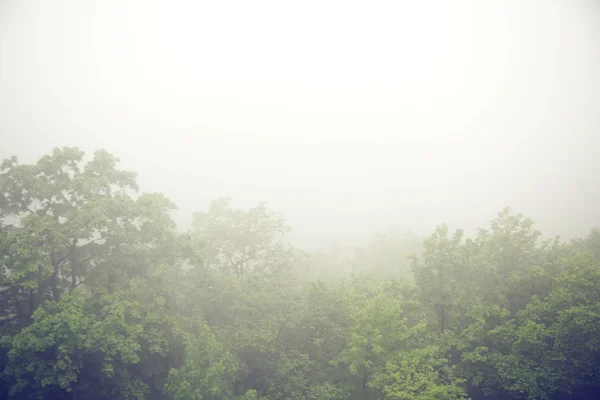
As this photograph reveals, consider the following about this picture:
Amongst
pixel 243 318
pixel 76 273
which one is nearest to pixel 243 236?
pixel 243 318

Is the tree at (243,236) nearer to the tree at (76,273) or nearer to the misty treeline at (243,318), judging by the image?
the misty treeline at (243,318)

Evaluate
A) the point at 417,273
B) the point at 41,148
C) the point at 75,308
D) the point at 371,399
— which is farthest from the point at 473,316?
the point at 41,148

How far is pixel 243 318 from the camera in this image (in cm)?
2262

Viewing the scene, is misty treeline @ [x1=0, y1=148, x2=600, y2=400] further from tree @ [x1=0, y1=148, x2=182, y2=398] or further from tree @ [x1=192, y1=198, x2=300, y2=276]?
tree @ [x1=192, y1=198, x2=300, y2=276]

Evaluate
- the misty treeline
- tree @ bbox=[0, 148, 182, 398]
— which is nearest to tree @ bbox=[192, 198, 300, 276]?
the misty treeline

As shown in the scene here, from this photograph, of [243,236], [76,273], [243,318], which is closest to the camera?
[76,273]

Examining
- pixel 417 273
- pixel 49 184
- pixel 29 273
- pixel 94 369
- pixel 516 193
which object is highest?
pixel 516 193

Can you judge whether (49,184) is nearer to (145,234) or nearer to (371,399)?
(145,234)

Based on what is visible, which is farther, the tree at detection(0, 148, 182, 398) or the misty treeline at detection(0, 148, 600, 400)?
the misty treeline at detection(0, 148, 600, 400)

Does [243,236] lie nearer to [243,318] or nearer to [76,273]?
[243,318]

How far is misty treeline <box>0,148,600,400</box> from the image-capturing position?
1689 cm

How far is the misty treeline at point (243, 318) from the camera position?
1689cm

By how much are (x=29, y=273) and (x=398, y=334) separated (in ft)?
72.8

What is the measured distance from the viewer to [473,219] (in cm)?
14850
